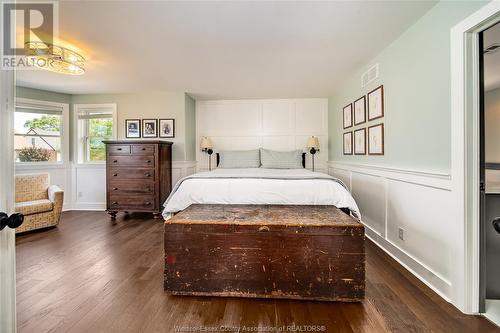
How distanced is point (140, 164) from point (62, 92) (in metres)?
2.24

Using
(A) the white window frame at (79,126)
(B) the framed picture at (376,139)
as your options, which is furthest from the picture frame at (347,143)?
(A) the white window frame at (79,126)

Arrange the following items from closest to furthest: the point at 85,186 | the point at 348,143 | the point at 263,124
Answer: the point at 348,143, the point at 85,186, the point at 263,124

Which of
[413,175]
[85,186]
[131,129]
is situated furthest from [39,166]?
[413,175]

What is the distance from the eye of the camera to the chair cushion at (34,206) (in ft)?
9.60

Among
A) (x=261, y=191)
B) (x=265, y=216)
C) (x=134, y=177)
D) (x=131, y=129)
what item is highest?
(x=131, y=129)

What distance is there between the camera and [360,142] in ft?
10.3

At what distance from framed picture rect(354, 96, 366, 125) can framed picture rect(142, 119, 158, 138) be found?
3499mm

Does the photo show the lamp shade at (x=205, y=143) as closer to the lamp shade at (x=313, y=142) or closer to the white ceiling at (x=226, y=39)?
the white ceiling at (x=226, y=39)

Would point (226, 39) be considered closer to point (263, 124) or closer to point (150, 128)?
point (263, 124)

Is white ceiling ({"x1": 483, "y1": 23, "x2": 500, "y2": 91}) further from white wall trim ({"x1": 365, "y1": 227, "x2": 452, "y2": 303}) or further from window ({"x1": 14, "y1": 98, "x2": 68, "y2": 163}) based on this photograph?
window ({"x1": 14, "y1": 98, "x2": 68, "y2": 163})

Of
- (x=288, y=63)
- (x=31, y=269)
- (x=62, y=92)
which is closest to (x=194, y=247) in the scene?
(x=31, y=269)

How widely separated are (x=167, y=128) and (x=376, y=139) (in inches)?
139

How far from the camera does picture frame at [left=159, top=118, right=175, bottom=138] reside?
4289 mm

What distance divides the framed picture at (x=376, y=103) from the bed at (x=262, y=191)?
0.94 meters
